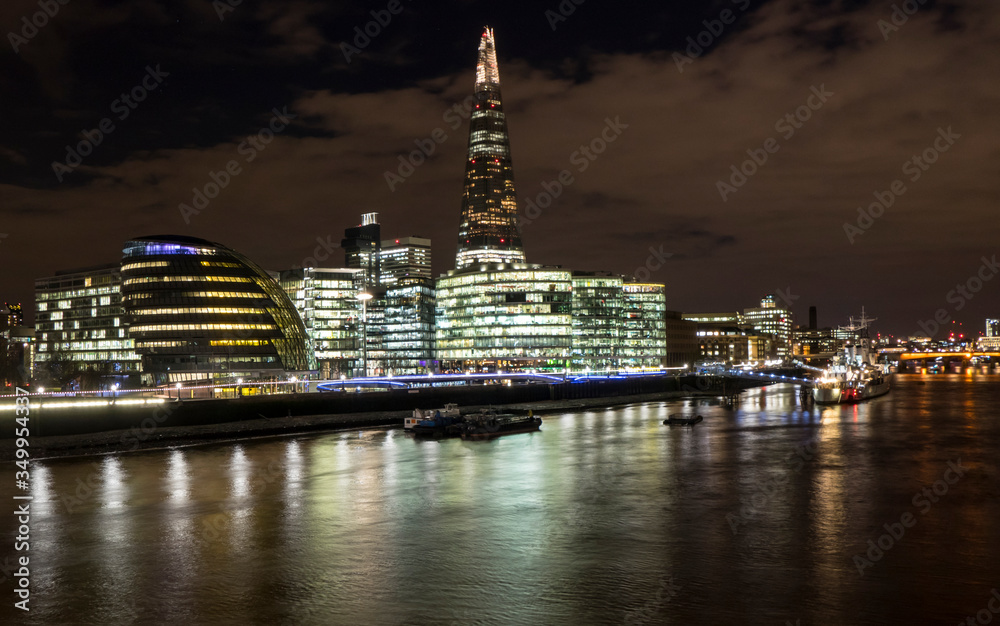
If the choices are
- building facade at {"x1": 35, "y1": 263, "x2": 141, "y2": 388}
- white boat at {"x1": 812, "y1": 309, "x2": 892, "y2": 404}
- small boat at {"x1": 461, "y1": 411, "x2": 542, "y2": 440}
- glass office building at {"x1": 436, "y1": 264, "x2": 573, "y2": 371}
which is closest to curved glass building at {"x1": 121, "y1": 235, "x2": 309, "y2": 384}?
building facade at {"x1": 35, "y1": 263, "x2": 141, "y2": 388}

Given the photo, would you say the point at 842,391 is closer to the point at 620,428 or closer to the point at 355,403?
the point at 620,428

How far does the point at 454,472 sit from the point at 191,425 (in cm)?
3563

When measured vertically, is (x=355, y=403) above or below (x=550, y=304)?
below

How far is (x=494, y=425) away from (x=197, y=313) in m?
74.6

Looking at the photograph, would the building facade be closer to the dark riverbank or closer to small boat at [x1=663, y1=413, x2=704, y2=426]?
the dark riverbank

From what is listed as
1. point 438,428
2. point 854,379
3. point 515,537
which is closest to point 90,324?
point 438,428

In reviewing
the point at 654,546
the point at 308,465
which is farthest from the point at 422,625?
the point at 308,465

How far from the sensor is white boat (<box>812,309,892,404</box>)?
4333 inches

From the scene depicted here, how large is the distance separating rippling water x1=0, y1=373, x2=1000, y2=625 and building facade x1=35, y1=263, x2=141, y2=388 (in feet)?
460

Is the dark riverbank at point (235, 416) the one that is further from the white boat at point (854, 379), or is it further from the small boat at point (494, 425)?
the white boat at point (854, 379)

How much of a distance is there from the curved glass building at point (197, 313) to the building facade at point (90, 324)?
2002 inches

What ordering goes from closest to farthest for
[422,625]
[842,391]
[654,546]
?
[422,625], [654,546], [842,391]

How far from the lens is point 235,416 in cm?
7506

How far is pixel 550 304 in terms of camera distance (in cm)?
19612
